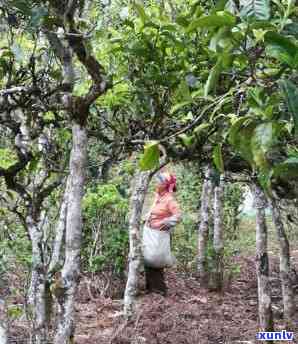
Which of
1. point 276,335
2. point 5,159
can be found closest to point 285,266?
point 276,335

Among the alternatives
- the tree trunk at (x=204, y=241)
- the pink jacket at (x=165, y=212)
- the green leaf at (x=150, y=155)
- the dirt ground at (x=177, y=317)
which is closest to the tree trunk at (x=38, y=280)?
the green leaf at (x=150, y=155)

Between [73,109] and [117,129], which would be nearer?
[73,109]

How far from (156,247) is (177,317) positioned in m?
1.12

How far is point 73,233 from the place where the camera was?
251 centimetres

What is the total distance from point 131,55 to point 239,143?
1707 mm

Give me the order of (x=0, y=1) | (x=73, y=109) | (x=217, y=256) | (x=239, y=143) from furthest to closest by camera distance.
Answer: (x=217, y=256) → (x=73, y=109) → (x=0, y=1) → (x=239, y=143)

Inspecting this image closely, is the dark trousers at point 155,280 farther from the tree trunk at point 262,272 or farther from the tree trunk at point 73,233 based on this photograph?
the tree trunk at point 73,233

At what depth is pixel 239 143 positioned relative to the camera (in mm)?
1348

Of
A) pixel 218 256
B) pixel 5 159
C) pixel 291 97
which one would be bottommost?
pixel 218 256

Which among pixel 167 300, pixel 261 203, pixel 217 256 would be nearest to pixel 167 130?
pixel 261 203

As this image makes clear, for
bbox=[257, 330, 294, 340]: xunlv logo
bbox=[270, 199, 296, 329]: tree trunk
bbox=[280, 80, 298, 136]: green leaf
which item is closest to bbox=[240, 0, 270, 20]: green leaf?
bbox=[280, 80, 298, 136]: green leaf

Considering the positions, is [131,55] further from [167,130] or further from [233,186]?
[233,186]

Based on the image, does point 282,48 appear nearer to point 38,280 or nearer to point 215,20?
point 215,20

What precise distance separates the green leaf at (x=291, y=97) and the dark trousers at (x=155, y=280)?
601cm
